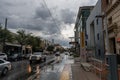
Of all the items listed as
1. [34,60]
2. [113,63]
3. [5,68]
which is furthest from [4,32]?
[113,63]

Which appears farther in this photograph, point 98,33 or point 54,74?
point 98,33

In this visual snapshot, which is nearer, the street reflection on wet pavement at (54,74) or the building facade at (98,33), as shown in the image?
the street reflection on wet pavement at (54,74)

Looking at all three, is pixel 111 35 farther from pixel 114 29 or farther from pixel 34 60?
pixel 34 60

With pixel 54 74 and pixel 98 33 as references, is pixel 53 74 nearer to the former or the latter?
pixel 54 74

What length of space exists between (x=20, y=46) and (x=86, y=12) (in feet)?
82.2

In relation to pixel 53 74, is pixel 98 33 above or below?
above

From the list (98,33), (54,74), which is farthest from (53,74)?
(98,33)

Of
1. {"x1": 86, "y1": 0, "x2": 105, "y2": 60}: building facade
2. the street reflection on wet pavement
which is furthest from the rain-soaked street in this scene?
{"x1": 86, "y1": 0, "x2": 105, "y2": 60}: building facade

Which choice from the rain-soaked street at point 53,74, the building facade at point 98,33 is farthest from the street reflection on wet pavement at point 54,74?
the building facade at point 98,33

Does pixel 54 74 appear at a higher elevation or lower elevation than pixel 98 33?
lower

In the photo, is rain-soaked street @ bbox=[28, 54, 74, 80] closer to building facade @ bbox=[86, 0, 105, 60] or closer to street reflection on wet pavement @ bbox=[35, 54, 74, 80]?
street reflection on wet pavement @ bbox=[35, 54, 74, 80]

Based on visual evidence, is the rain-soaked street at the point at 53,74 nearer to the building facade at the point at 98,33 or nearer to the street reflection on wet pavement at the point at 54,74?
the street reflection on wet pavement at the point at 54,74

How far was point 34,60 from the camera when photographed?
33.2 meters

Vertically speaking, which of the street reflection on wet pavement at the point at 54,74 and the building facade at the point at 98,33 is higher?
the building facade at the point at 98,33
